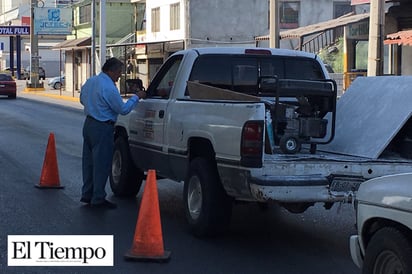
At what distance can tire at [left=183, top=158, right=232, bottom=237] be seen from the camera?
7.33m

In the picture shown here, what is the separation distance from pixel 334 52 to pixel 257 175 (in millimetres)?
29135

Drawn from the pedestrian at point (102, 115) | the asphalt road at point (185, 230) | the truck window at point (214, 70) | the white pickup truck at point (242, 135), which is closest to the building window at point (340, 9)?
the asphalt road at point (185, 230)

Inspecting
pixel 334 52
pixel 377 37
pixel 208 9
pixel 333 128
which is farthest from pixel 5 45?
pixel 333 128

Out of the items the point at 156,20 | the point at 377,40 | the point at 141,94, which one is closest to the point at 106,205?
the point at 141,94

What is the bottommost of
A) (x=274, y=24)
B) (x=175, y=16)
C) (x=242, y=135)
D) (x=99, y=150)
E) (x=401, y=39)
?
(x=99, y=150)

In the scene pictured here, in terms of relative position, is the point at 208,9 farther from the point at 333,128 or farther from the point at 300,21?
the point at 333,128

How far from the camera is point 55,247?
686cm

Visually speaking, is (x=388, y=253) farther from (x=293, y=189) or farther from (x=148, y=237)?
(x=148, y=237)

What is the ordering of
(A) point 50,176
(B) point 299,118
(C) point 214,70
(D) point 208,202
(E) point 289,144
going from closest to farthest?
(E) point 289,144, (D) point 208,202, (B) point 299,118, (C) point 214,70, (A) point 50,176

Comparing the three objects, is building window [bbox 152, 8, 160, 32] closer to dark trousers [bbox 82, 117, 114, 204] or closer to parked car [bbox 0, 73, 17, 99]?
parked car [bbox 0, 73, 17, 99]

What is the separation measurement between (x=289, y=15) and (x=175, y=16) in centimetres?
659

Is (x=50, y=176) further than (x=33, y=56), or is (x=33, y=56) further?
(x=33, y=56)

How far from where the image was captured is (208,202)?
23.9 ft

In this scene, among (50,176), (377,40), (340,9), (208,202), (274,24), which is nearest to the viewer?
(208,202)
